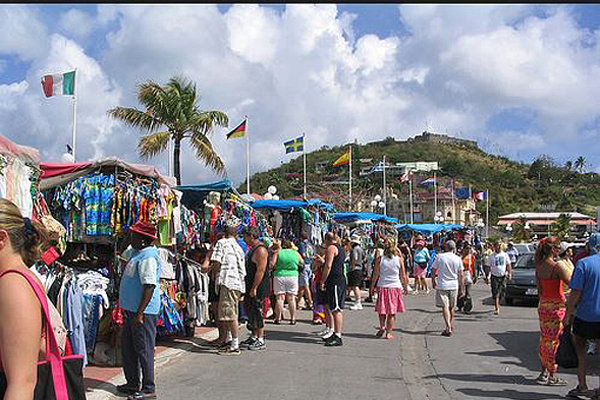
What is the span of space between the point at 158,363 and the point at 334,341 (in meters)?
3.24

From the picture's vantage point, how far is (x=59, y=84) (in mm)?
15727

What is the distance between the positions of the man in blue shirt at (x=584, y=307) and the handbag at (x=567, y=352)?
1.10 ft

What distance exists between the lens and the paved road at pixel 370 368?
24.2 feet

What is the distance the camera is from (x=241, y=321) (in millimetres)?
12141

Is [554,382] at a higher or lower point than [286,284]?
lower

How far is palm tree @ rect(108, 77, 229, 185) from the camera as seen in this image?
70.0ft

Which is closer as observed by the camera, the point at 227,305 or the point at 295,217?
the point at 227,305

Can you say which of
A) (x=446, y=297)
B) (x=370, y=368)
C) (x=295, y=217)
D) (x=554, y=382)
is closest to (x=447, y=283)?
(x=446, y=297)

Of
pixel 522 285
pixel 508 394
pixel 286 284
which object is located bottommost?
pixel 508 394

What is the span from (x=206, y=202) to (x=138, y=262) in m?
6.01

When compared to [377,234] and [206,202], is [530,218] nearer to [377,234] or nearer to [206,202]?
[377,234]

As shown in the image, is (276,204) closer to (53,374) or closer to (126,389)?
(126,389)

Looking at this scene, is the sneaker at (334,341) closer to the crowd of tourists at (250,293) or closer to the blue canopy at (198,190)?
the crowd of tourists at (250,293)

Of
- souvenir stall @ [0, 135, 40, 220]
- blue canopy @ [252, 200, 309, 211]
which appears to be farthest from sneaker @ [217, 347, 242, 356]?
blue canopy @ [252, 200, 309, 211]
